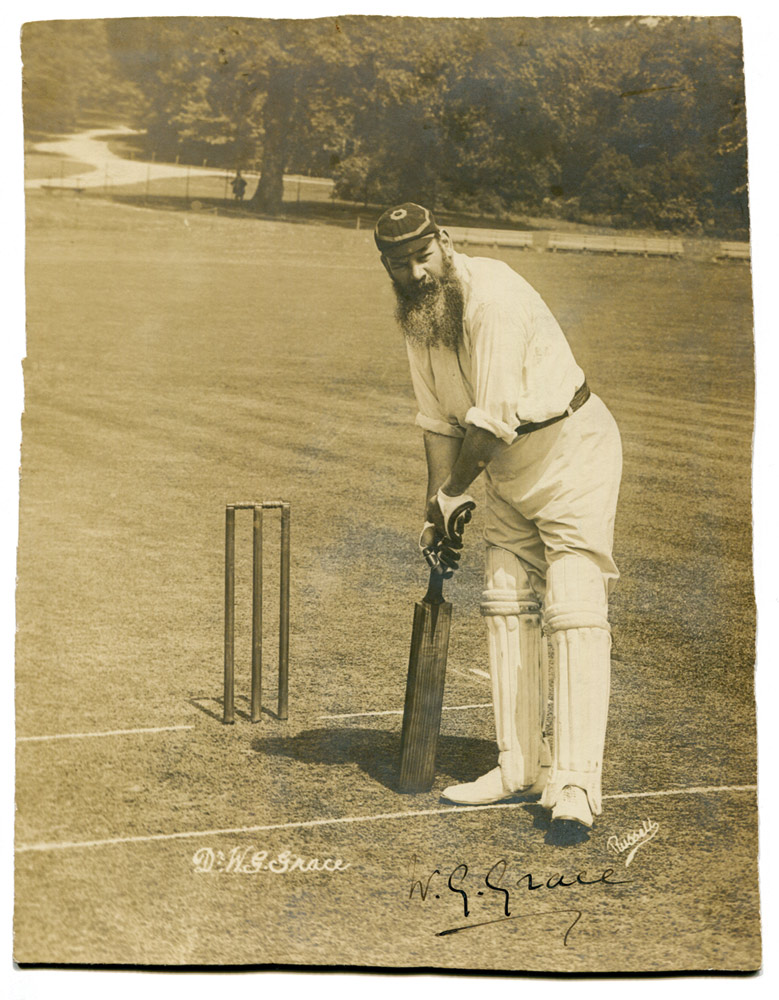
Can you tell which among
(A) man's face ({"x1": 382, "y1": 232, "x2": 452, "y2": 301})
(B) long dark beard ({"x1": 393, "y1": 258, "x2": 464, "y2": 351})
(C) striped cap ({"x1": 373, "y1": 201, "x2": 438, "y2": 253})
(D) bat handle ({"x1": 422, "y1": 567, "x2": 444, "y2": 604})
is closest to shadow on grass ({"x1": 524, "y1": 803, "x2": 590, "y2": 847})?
→ (D) bat handle ({"x1": 422, "y1": 567, "x2": 444, "y2": 604})

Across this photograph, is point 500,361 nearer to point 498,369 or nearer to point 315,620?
point 498,369

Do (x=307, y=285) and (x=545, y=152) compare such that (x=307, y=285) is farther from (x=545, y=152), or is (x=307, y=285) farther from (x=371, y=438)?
(x=545, y=152)

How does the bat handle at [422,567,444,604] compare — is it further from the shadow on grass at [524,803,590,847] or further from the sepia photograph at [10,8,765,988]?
the shadow on grass at [524,803,590,847]

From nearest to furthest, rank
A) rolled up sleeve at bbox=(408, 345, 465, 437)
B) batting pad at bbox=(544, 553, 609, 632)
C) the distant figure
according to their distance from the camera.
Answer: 1. batting pad at bbox=(544, 553, 609, 632)
2. rolled up sleeve at bbox=(408, 345, 465, 437)
3. the distant figure

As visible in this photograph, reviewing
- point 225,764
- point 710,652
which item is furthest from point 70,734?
point 710,652

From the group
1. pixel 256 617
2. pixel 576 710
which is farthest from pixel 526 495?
pixel 256 617
